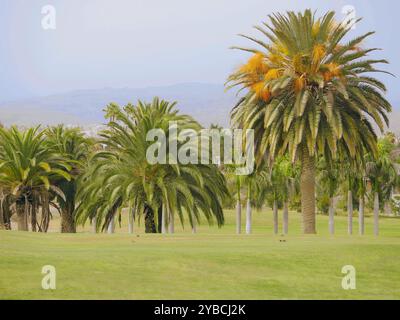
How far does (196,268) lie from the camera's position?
77.3 ft

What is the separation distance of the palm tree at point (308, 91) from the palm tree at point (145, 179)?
6300mm

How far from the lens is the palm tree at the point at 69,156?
59531mm

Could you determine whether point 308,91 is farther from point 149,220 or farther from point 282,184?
point 282,184

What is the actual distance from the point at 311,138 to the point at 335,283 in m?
20.4

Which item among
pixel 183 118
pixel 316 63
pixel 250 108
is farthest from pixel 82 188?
pixel 316 63

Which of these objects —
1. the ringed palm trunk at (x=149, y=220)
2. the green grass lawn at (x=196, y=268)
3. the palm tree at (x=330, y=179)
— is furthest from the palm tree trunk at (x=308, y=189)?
the palm tree at (x=330, y=179)

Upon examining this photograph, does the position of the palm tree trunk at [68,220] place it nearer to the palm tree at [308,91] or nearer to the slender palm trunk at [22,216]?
the slender palm trunk at [22,216]

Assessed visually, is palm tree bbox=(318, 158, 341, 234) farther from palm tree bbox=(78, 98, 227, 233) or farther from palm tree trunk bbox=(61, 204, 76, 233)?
palm tree bbox=(78, 98, 227, 233)

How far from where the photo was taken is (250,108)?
43.9 metres

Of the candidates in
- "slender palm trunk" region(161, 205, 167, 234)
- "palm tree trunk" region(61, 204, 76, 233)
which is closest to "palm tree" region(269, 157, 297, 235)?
"slender palm trunk" region(161, 205, 167, 234)

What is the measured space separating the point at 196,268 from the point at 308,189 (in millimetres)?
22813

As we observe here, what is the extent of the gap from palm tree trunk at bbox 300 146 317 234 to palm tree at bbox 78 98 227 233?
20.5 feet

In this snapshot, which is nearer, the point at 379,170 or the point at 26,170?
the point at 26,170

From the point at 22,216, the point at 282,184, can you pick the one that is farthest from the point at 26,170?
the point at 282,184
